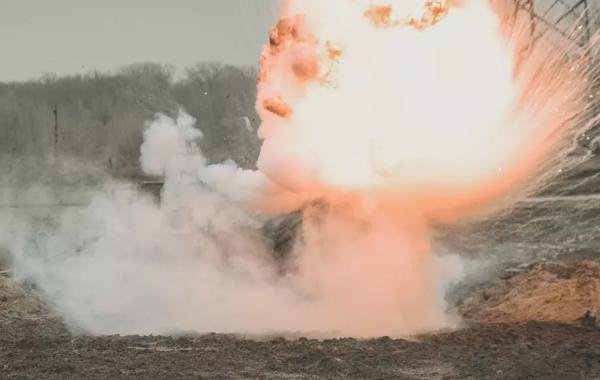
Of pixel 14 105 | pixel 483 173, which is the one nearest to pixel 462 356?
pixel 483 173

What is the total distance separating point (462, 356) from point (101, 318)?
22.3ft

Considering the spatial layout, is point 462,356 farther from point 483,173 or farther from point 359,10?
point 359,10

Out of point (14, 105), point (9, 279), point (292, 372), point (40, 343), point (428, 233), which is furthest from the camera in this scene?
point (14, 105)

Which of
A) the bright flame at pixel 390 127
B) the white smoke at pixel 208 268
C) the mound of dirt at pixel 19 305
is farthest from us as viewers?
the mound of dirt at pixel 19 305

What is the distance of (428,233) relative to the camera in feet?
51.1

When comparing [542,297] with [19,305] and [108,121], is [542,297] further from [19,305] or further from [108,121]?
[108,121]

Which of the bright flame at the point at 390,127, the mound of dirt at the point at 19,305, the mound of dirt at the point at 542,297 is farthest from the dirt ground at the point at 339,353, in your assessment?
the bright flame at the point at 390,127

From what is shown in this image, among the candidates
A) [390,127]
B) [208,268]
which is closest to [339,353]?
[390,127]

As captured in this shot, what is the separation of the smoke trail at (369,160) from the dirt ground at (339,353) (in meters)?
1.18

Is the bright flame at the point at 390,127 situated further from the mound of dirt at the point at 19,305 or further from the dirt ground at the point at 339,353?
the mound of dirt at the point at 19,305

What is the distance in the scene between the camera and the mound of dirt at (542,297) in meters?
14.5

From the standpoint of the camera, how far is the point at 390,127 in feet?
47.8

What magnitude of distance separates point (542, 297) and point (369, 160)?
3990 mm

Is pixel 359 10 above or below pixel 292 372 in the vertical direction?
above
